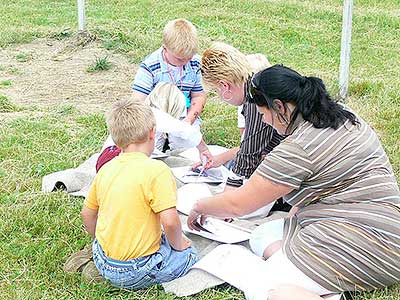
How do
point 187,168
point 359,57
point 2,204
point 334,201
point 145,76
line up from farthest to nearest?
1. point 359,57
2. point 145,76
3. point 187,168
4. point 2,204
5. point 334,201

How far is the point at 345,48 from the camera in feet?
20.9

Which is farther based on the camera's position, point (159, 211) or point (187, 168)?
point (187, 168)

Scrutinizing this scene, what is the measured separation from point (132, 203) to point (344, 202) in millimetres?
938

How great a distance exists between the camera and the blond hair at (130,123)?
322 cm

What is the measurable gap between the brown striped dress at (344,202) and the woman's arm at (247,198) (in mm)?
42

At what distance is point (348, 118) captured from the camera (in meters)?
3.11

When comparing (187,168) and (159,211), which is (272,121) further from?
(187,168)

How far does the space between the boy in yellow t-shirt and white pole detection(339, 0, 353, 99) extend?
3.39 metres

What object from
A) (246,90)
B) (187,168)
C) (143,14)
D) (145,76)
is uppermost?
(246,90)

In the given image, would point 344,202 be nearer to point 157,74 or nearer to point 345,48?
point 157,74

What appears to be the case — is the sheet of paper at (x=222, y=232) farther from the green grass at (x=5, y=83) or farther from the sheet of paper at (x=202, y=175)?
the green grass at (x=5, y=83)

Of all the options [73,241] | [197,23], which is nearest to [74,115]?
[73,241]

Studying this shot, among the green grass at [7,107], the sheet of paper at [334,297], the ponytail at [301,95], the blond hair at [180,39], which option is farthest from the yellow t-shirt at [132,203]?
the green grass at [7,107]

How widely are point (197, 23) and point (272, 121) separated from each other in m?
7.17
